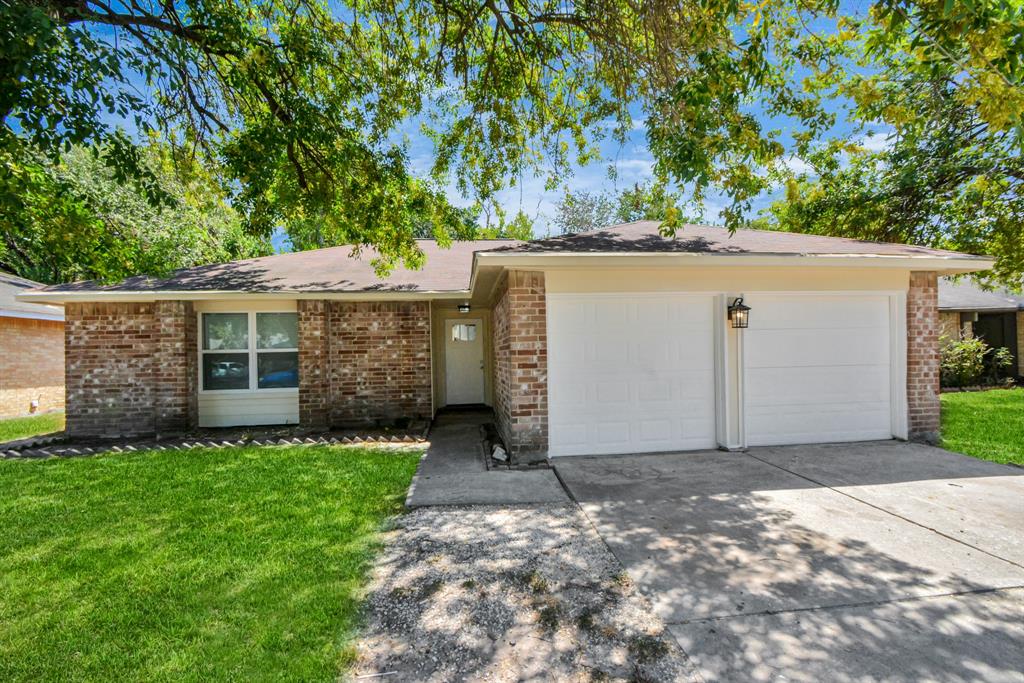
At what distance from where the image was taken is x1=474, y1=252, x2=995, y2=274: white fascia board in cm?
576

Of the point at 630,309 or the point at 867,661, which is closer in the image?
the point at 867,661

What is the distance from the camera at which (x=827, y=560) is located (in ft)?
10.9

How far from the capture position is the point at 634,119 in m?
7.02

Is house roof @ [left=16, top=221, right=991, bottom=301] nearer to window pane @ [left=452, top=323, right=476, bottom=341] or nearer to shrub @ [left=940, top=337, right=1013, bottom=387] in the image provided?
window pane @ [left=452, top=323, right=476, bottom=341]

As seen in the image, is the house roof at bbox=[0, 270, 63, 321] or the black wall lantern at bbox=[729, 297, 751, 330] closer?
the black wall lantern at bbox=[729, 297, 751, 330]

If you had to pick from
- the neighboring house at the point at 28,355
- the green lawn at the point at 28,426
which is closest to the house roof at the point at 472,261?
the green lawn at the point at 28,426

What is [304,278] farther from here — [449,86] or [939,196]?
[939,196]

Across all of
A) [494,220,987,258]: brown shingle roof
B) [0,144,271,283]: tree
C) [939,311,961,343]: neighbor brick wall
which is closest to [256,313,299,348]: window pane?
[0,144,271,283]: tree

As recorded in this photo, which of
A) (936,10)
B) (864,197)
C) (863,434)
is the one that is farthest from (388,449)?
(864,197)

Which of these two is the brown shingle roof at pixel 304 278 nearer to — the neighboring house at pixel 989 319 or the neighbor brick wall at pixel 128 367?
the neighbor brick wall at pixel 128 367

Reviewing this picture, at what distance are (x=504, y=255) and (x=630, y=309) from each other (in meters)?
1.91

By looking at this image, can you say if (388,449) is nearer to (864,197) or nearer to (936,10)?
(936,10)

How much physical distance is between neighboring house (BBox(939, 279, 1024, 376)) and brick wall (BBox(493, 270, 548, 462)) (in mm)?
15344

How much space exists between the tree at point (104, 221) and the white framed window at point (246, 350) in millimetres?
1478
